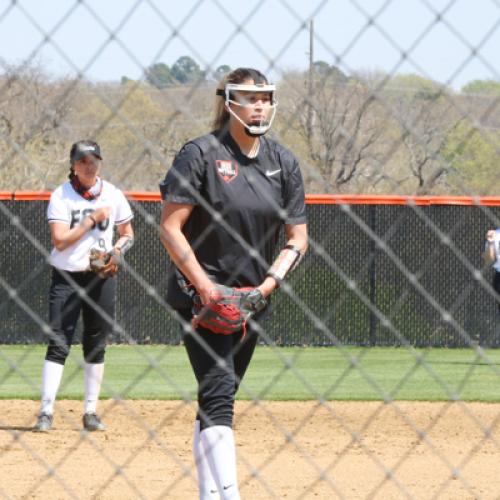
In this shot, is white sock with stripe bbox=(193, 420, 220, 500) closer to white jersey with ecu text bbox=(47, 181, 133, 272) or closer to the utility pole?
the utility pole

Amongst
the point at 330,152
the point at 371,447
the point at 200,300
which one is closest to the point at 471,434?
the point at 371,447

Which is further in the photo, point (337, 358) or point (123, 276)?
point (123, 276)

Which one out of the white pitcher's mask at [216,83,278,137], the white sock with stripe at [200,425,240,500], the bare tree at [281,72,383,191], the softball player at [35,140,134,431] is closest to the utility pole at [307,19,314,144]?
the bare tree at [281,72,383,191]

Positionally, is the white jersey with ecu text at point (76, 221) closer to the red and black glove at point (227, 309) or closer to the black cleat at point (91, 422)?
the black cleat at point (91, 422)

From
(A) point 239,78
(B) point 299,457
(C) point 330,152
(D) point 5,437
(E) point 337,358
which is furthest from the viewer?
(E) point 337,358

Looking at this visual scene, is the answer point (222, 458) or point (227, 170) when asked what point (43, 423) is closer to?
point (222, 458)

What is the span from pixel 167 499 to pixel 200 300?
58.1 inches

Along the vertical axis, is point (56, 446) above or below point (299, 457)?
below

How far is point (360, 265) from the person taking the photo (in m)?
16.2

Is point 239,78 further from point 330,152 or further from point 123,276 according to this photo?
point 123,276

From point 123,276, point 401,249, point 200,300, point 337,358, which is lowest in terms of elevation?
point 123,276

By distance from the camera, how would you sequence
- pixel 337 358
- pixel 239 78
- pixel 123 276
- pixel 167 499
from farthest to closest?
→ pixel 123 276
pixel 337 358
pixel 167 499
pixel 239 78

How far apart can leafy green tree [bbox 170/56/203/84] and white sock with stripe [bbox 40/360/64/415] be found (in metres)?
4.54

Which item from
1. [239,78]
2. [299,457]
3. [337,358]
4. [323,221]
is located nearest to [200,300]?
[239,78]
